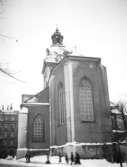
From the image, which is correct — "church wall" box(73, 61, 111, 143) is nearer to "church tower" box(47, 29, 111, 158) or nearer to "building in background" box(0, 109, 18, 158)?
"church tower" box(47, 29, 111, 158)

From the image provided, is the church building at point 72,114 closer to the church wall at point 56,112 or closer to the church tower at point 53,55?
the church wall at point 56,112

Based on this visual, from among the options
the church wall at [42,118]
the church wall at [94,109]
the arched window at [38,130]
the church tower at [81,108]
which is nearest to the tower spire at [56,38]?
the church tower at [81,108]

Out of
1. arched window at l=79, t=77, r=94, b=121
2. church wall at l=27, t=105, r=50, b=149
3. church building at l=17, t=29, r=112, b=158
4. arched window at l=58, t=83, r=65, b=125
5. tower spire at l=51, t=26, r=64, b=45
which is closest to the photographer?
church building at l=17, t=29, r=112, b=158

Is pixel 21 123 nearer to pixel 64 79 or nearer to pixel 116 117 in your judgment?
pixel 64 79

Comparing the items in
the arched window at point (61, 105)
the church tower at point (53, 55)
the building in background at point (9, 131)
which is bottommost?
the building in background at point (9, 131)

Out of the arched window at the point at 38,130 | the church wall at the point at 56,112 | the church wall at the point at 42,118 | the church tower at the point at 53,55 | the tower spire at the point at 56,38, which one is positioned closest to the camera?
the church wall at the point at 56,112

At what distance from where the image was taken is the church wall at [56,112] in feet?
69.2

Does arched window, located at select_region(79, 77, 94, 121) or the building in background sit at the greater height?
arched window, located at select_region(79, 77, 94, 121)

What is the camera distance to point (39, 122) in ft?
85.6

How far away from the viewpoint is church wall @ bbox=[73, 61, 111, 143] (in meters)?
19.1

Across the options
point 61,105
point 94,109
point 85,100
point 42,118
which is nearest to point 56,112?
point 61,105

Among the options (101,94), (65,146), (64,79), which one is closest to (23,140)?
(65,146)

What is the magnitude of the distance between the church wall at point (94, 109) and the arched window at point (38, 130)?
7.96 meters

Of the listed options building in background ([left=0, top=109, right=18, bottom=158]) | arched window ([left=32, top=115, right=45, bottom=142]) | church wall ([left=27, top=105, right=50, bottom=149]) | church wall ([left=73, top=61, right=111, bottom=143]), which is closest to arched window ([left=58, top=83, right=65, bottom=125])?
church wall ([left=73, top=61, right=111, bottom=143])
